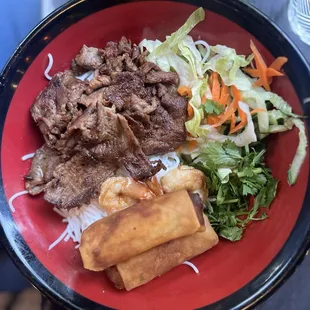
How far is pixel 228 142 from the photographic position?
1786 mm

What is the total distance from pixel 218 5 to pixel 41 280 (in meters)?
1.17

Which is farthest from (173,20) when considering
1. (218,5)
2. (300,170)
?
(300,170)

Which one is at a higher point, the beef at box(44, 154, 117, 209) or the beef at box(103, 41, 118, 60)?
the beef at box(103, 41, 118, 60)

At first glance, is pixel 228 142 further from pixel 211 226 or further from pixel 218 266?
pixel 218 266

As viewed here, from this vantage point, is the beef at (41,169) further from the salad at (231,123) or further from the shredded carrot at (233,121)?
the shredded carrot at (233,121)

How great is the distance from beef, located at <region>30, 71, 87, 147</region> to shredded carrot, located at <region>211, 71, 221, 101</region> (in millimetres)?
483

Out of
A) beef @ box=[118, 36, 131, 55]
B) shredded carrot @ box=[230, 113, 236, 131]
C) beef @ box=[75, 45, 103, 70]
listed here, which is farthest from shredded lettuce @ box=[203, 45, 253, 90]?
beef @ box=[75, 45, 103, 70]

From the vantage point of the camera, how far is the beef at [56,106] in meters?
1.80

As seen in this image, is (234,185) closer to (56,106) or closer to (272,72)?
(272,72)

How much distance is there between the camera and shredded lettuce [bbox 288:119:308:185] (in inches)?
64.3

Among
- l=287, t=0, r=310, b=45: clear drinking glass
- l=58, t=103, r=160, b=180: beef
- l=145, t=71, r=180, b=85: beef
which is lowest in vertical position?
l=58, t=103, r=160, b=180: beef

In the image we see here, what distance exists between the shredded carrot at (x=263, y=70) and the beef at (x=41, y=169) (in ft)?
2.61

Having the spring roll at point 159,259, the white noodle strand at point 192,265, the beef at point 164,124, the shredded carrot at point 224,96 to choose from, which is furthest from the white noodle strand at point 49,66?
the white noodle strand at point 192,265

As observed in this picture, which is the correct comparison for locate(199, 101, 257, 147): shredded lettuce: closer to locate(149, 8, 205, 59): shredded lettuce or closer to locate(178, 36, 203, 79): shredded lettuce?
locate(178, 36, 203, 79): shredded lettuce
